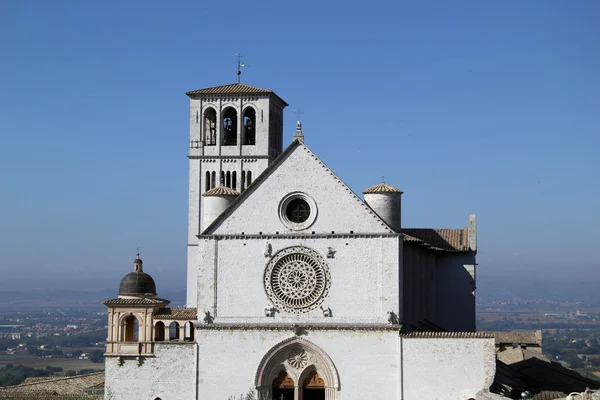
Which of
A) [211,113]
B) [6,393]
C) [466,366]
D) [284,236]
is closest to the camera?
[466,366]

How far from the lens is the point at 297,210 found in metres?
46.6

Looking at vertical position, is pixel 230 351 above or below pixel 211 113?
below

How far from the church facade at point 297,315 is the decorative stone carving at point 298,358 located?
0.05 meters

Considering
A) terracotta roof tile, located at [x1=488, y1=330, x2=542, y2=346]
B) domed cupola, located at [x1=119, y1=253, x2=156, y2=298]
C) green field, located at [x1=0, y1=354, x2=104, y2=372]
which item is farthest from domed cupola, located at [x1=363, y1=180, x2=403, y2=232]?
green field, located at [x1=0, y1=354, x2=104, y2=372]

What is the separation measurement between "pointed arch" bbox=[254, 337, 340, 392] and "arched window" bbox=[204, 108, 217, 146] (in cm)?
1560

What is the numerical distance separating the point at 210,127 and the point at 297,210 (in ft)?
44.4

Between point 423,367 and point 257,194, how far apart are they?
35.3ft

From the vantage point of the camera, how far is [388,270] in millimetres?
44875

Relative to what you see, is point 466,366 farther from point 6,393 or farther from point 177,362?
point 6,393

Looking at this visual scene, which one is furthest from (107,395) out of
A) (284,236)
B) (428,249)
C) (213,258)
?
(428,249)

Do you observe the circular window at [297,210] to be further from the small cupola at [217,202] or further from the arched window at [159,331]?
the arched window at [159,331]

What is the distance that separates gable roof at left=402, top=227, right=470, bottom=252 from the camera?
184 feet

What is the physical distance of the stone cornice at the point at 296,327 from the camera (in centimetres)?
4472

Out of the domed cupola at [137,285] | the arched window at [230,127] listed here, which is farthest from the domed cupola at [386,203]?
the arched window at [230,127]
